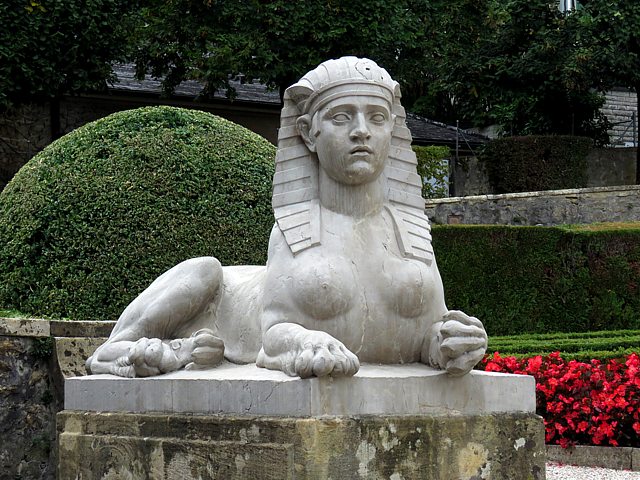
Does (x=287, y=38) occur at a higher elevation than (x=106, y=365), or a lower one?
higher

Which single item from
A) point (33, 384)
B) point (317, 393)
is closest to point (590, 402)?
point (33, 384)

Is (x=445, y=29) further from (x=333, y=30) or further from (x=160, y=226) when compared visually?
(x=160, y=226)

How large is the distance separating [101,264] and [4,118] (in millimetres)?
13376

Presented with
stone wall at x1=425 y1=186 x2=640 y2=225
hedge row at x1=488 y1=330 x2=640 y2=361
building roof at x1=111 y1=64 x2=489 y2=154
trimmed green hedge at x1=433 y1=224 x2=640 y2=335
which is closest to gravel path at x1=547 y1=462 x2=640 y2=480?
hedge row at x1=488 y1=330 x2=640 y2=361

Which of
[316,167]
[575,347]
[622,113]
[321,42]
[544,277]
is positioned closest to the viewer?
[316,167]

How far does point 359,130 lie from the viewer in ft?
14.5

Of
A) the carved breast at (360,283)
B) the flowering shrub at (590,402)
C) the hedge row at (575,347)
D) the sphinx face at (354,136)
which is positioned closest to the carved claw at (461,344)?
the carved breast at (360,283)

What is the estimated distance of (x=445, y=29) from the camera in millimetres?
21422

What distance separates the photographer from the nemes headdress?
14.7ft

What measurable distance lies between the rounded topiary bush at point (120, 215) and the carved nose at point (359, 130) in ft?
11.2

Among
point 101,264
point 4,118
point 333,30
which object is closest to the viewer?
point 101,264

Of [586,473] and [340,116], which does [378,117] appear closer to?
[340,116]

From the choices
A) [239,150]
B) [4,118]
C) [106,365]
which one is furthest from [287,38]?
[106,365]

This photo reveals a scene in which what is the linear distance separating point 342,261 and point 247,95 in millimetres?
18548
